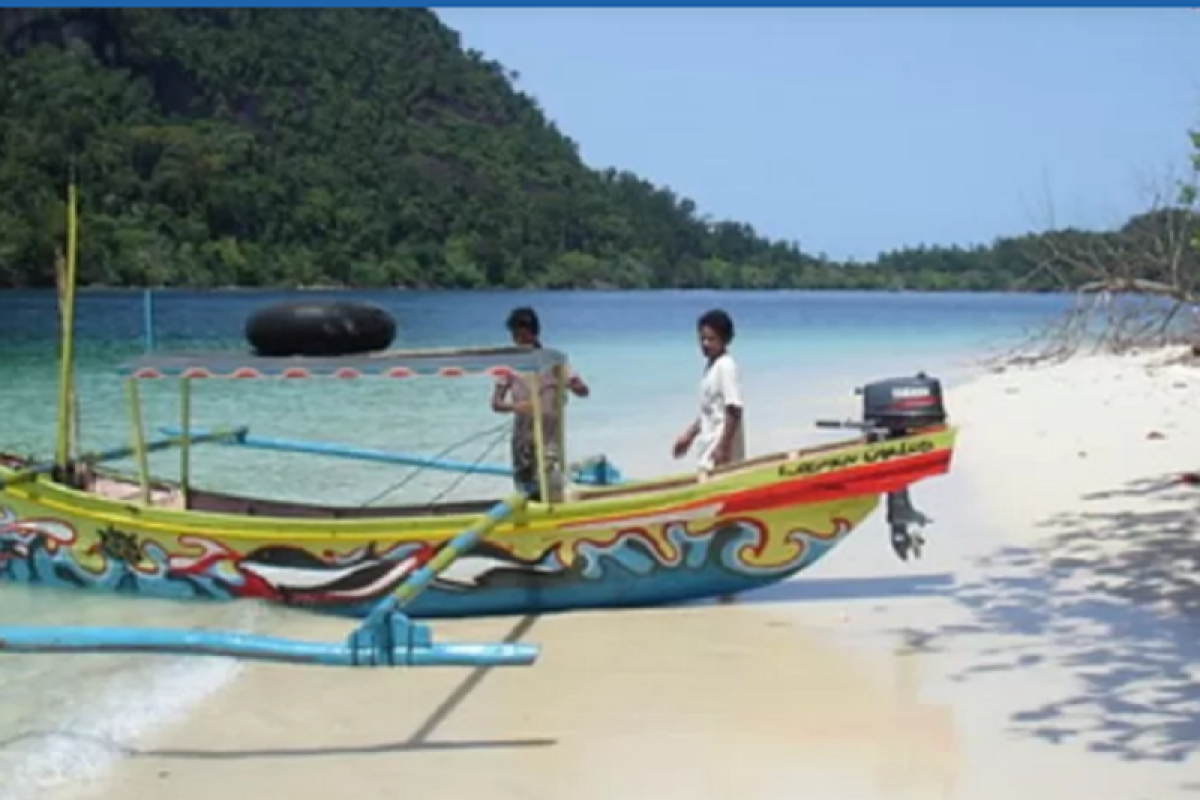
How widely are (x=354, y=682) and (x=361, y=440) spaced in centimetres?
1111

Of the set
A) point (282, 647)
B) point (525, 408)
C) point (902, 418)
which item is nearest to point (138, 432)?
point (525, 408)

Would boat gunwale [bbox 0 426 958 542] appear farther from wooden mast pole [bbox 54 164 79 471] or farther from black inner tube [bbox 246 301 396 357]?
black inner tube [bbox 246 301 396 357]

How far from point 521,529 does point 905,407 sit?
206 centimetres

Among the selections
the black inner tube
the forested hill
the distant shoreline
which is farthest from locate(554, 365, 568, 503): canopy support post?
the forested hill

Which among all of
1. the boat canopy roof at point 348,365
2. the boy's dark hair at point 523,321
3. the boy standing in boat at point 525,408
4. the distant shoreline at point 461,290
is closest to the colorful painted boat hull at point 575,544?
the boy standing in boat at point 525,408

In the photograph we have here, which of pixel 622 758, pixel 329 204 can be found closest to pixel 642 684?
pixel 622 758

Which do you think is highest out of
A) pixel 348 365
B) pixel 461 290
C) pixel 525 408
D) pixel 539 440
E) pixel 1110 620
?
pixel 461 290

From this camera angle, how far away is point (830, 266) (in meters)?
180

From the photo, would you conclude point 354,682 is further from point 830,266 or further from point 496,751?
point 830,266

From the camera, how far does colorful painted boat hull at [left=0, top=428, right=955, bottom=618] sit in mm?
7035

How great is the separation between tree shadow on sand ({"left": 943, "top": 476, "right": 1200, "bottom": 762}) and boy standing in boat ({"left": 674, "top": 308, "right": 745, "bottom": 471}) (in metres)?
1.52

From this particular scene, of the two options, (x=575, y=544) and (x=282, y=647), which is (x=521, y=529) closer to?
(x=575, y=544)

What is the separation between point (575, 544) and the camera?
7.20 metres

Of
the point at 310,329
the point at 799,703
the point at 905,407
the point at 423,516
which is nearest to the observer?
the point at 799,703
